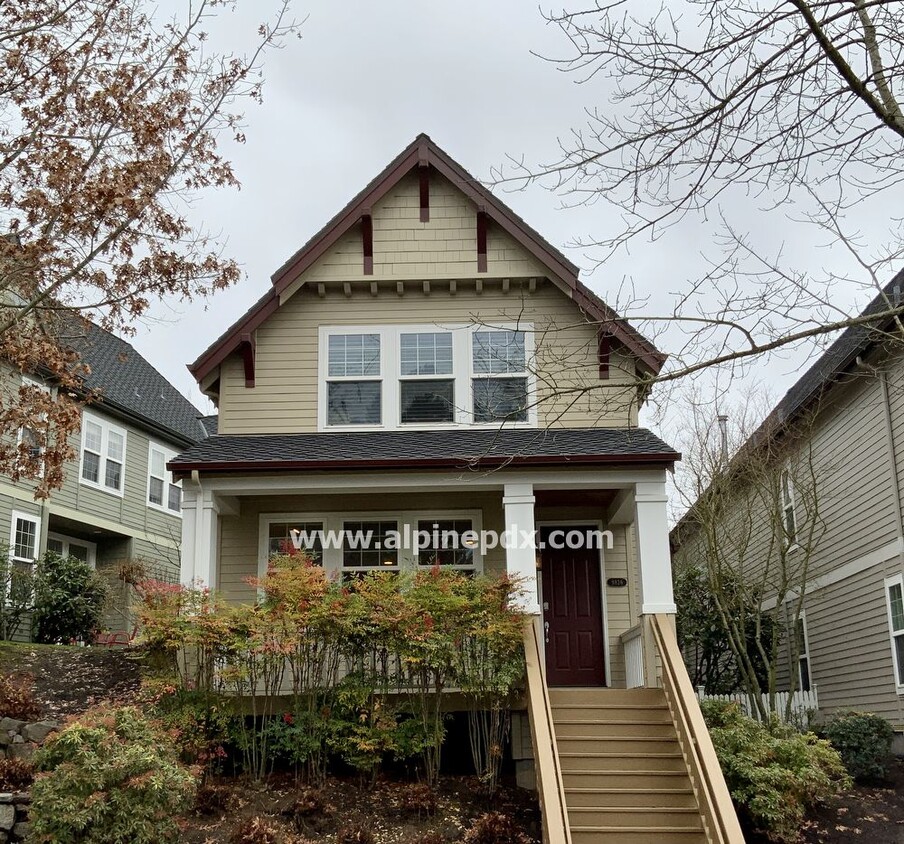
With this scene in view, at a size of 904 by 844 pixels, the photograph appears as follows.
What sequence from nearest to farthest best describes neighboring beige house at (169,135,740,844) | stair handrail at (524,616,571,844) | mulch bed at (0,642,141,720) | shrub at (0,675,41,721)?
1. stair handrail at (524,616,571,844)
2. shrub at (0,675,41,721)
3. mulch bed at (0,642,141,720)
4. neighboring beige house at (169,135,740,844)

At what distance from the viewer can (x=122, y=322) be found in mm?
11305

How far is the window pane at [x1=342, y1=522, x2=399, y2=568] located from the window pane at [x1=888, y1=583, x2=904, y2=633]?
670 centimetres

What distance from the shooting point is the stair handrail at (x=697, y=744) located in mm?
8812

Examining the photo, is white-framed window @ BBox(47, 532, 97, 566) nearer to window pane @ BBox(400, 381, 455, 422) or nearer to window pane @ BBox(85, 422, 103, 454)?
window pane @ BBox(85, 422, 103, 454)

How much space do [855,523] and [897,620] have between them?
2.00 metres

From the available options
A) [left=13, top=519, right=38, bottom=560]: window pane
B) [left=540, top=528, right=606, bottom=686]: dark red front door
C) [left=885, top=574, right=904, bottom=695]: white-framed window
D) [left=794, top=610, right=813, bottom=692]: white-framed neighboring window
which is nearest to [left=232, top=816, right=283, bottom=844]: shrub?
[left=540, top=528, right=606, bottom=686]: dark red front door

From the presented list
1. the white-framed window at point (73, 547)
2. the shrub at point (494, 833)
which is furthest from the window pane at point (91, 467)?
the shrub at point (494, 833)

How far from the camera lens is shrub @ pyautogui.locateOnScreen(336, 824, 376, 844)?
9766mm

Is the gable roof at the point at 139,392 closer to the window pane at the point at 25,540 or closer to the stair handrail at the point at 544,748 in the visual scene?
the window pane at the point at 25,540

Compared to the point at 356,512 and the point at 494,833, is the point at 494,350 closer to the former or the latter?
the point at 356,512

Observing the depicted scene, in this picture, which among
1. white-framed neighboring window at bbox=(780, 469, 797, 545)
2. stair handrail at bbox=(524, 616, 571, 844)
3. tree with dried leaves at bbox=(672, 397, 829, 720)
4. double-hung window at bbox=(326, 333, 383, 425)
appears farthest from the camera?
white-framed neighboring window at bbox=(780, 469, 797, 545)

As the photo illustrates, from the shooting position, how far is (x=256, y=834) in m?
9.43

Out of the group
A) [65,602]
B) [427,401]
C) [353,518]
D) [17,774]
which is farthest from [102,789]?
[65,602]

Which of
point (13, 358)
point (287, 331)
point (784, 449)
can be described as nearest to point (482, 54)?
point (13, 358)
